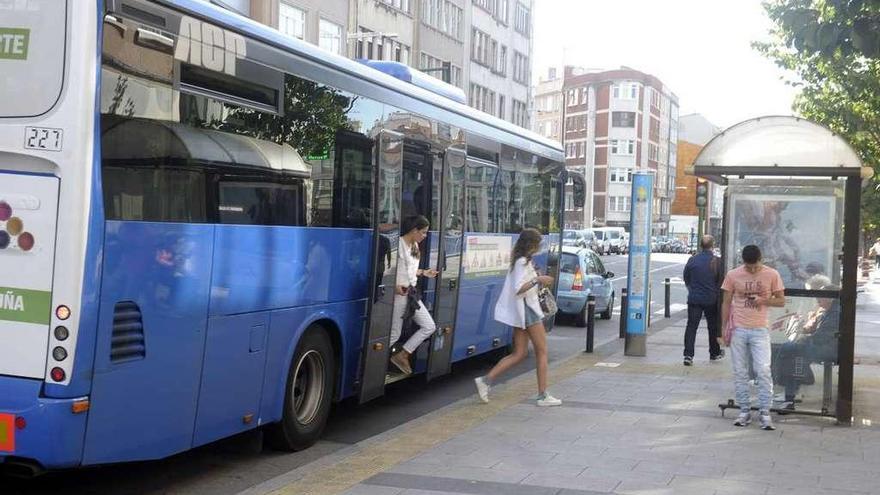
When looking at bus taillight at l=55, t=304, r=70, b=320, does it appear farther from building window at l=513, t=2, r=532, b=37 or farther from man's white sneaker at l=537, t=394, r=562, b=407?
building window at l=513, t=2, r=532, b=37

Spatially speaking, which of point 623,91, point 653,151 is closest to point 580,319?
point 623,91

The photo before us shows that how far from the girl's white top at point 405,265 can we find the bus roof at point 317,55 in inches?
58.1

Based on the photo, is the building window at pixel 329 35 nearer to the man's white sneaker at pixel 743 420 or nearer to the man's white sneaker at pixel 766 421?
the man's white sneaker at pixel 743 420

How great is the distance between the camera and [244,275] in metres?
7.41

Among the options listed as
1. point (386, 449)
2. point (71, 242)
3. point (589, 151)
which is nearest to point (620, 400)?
point (386, 449)

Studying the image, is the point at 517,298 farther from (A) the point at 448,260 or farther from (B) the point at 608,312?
(B) the point at 608,312

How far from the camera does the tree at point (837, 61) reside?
9.94 m

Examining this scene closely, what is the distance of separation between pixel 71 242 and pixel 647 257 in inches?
462

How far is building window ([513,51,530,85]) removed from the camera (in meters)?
73.6

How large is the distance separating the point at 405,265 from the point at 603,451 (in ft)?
9.20

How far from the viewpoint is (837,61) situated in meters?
11.4

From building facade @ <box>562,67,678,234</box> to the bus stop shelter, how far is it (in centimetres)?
10387

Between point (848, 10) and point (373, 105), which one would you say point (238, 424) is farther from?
point (848, 10)

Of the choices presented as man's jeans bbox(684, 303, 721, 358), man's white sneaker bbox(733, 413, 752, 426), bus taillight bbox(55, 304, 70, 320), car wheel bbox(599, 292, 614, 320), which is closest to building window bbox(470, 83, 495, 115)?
car wheel bbox(599, 292, 614, 320)
